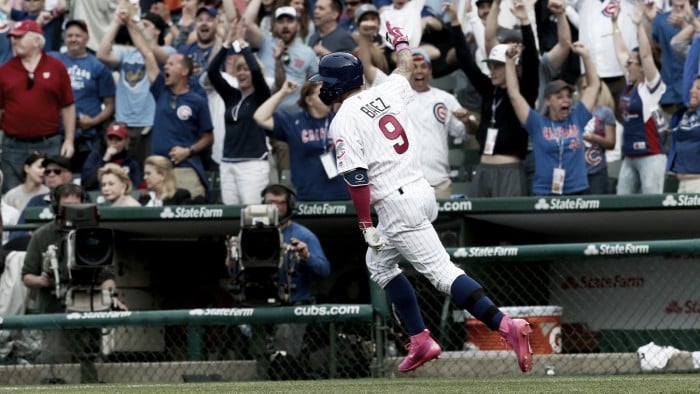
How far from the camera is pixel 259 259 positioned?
9.10 meters

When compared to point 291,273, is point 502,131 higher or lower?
higher

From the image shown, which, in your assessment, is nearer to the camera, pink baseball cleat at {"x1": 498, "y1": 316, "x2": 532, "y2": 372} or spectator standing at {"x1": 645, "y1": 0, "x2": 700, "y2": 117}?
pink baseball cleat at {"x1": 498, "y1": 316, "x2": 532, "y2": 372}

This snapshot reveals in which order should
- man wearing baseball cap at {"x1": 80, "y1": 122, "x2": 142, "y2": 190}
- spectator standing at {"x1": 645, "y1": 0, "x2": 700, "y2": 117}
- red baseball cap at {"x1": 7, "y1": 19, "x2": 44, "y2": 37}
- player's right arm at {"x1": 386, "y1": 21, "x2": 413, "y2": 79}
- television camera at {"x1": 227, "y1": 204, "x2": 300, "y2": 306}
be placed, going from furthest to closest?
red baseball cap at {"x1": 7, "y1": 19, "x2": 44, "y2": 37}, man wearing baseball cap at {"x1": 80, "y1": 122, "x2": 142, "y2": 190}, spectator standing at {"x1": 645, "y1": 0, "x2": 700, "y2": 117}, television camera at {"x1": 227, "y1": 204, "x2": 300, "y2": 306}, player's right arm at {"x1": 386, "y1": 21, "x2": 413, "y2": 79}

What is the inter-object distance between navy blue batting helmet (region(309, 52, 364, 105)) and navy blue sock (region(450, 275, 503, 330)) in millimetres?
1282

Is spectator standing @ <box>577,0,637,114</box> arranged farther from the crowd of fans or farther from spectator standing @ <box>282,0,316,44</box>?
spectator standing @ <box>282,0,316,44</box>

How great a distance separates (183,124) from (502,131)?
9.79ft

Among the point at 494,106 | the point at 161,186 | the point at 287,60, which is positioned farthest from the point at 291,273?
the point at 287,60

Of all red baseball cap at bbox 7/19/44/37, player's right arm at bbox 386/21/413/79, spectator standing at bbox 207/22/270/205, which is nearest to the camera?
player's right arm at bbox 386/21/413/79

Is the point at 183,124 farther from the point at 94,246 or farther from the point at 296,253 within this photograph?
the point at 296,253

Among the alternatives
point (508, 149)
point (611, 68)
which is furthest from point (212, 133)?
point (611, 68)

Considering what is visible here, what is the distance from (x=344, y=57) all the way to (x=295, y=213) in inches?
115

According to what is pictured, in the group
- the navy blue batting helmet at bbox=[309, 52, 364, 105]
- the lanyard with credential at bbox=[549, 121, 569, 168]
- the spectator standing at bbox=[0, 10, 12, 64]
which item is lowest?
the lanyard with credential at bbox=[549, 121, 569, 168]

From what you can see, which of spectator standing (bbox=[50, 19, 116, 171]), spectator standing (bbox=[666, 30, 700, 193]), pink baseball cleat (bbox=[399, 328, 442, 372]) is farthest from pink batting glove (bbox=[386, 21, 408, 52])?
spectator standing (bbox=[50, 19, 116, 171])

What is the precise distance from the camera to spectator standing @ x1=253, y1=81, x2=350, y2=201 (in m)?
10.6
